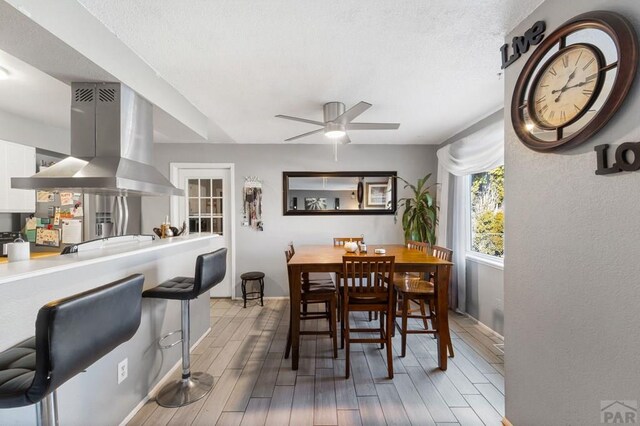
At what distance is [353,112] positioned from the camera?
225 centimetres

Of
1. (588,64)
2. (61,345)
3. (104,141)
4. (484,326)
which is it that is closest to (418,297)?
(484,326)

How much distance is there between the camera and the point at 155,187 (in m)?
2.05

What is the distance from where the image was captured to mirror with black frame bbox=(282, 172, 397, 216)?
13.8ft

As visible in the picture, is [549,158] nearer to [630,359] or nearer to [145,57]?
[630,359]

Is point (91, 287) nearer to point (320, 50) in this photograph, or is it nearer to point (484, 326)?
point (320, 50)

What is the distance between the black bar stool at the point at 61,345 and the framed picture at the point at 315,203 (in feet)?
10.2

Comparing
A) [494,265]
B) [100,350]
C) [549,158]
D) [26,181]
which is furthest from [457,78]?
[26,181]

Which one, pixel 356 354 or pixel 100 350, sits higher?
pixel 100 350

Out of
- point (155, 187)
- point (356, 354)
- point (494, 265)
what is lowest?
point (356, 354)

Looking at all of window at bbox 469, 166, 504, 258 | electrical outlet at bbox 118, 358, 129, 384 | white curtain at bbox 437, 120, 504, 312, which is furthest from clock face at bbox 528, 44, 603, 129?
electrical outlet at bbox 118, 358, 129, 384

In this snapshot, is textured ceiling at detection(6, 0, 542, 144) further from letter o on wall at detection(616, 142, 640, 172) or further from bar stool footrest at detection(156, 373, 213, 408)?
bar stool footrest at detection(156, 373, 213, 408)

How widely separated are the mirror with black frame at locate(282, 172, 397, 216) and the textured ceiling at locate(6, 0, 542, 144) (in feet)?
4.65

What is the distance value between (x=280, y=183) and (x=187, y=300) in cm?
253

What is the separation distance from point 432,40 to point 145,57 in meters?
1.93
